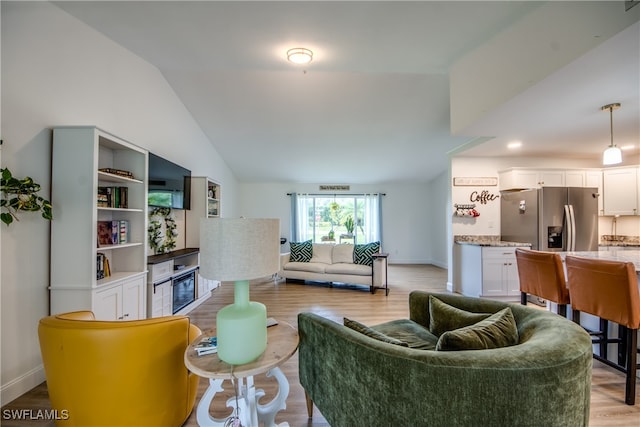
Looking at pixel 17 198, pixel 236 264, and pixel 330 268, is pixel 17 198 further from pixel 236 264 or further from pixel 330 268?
pixel 330 268

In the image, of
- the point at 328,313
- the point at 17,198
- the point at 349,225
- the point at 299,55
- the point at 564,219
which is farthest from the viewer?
the point at 349,225

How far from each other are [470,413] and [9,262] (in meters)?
2.95

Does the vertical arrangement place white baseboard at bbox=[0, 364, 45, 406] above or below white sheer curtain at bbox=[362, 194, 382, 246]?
below

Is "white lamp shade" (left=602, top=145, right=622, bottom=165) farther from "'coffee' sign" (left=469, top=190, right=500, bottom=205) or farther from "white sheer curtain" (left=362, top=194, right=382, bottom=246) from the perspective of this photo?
"white sheer curtain" (left=362, top=194, right=382, bottom=246)

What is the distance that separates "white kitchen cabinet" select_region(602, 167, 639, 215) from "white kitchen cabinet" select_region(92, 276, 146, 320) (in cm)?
672

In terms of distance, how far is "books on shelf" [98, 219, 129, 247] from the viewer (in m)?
2.56

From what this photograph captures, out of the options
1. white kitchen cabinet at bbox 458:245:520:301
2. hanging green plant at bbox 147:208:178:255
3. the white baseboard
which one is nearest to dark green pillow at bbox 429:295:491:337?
white kitchen cabinet at bbox 458:245:520:301

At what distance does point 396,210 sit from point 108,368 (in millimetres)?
7183

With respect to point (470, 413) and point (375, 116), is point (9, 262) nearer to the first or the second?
point (470, 413)

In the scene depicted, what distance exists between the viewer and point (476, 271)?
4152mm

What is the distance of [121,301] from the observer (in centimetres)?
251

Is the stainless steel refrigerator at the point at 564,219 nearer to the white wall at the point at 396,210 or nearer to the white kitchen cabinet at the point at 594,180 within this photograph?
the white kitchen cabinet at the point at 594,180

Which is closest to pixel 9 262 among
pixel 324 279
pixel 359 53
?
pixel 359 53

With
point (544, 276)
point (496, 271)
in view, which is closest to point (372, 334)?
point (544, 276)
